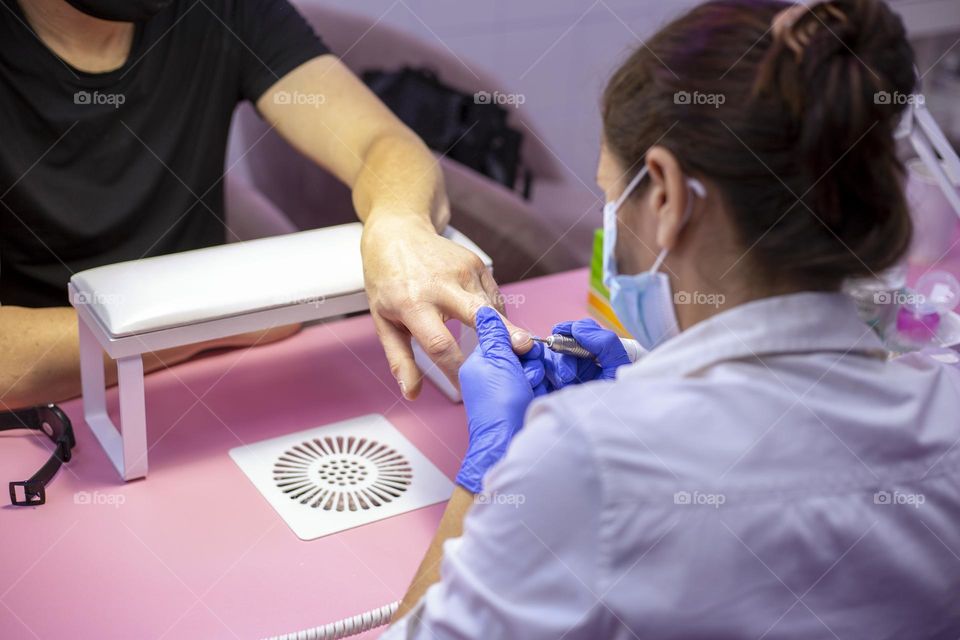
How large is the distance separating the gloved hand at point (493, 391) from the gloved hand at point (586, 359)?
2cm

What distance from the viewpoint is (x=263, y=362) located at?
5.20 feet

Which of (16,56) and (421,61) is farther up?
(16,56)

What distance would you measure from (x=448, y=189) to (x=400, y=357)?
1.15 metres

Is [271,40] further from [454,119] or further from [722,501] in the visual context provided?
[722,501]

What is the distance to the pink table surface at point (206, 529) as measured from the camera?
1.09 metres

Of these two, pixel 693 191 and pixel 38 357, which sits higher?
pixel 693 191

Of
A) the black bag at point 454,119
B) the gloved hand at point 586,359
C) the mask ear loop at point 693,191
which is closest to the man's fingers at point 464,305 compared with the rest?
the gloved hand at point 586,359

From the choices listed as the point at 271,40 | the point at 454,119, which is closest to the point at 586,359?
the point at 271,40

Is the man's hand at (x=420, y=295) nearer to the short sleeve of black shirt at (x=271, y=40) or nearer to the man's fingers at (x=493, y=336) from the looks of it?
the man's fingers at (x=493, y=336)

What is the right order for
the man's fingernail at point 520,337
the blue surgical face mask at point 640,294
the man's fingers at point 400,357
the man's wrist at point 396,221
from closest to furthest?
the blue surgical face mask at point 640,294 < the man's fingernail at point 520,337 < the man's fingers at point 400,357 < the man's wrist at point 396,221

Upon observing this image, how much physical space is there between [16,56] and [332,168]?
1.90 feet

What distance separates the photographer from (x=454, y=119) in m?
2.70

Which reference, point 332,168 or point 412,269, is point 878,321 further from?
point 332,168

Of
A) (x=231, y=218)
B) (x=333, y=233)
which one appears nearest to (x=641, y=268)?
(x=333, y=233)
